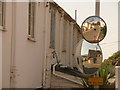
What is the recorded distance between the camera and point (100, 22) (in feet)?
13.1

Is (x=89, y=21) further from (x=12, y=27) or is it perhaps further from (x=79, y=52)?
(x=12, y=27)

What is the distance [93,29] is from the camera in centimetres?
400

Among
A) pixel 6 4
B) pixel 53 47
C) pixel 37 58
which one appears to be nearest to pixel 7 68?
pixel 6 4

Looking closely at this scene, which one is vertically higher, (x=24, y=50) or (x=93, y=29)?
(x=93, y=29)

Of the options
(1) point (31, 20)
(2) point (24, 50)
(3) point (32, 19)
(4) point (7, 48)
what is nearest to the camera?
(4) point (7, 48)

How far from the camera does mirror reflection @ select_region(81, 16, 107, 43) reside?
13.1ft

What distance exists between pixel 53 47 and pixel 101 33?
8.79m

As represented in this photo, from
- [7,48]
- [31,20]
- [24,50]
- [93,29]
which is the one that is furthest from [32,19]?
[93,29]

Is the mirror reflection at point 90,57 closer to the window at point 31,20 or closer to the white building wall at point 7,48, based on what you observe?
the white building wall at point 7,48

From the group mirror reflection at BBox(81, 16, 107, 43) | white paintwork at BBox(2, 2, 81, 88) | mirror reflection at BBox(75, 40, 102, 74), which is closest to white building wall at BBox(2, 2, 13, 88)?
white paintwork at BBox(2, 2, 81, 88)

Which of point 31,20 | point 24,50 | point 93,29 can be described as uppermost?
point 31,20

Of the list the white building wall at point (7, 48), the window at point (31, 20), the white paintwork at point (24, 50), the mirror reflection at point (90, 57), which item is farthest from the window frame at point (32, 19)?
the mirror reflection at point (90, 57)

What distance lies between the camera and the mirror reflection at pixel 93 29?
3.98m

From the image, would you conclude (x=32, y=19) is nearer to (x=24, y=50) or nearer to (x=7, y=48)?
(x=24, y=50)
